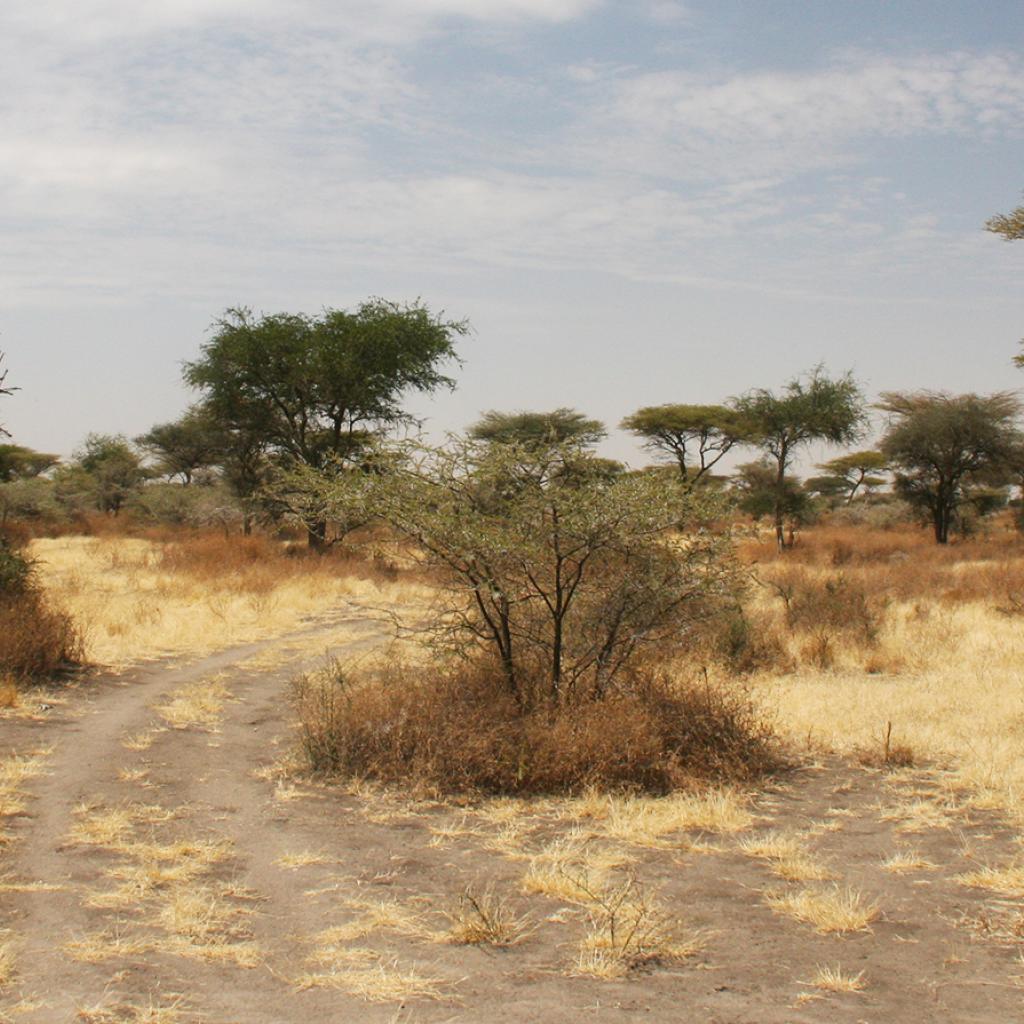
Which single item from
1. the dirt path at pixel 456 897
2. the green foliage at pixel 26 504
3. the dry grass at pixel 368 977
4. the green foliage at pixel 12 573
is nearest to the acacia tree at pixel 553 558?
the dirt path at pixel 456 897

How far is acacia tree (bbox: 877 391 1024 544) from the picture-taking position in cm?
3372

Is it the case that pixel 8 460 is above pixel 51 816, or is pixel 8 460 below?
above

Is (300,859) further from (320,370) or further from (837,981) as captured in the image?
(320,370)

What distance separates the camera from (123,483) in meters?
47.7

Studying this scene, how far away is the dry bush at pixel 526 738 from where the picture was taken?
6.85 m

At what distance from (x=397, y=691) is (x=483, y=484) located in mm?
1621

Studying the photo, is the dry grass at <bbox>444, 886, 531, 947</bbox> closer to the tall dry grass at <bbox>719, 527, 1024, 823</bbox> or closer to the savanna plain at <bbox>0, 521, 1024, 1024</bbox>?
the savanna plain at <bbox>0, 521, 1024, 1024</bbox>

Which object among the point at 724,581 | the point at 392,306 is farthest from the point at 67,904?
the point at 392,306

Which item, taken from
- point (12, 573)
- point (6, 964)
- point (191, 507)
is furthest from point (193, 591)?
point (191, 507)

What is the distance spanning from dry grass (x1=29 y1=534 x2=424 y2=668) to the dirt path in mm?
5470

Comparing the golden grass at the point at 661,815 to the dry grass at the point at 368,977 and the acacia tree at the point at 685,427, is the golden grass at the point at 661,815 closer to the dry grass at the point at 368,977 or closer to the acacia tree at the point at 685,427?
the dry grass at the point at 368,977

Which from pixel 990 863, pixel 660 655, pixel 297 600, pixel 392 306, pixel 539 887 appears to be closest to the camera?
pixel 539 887

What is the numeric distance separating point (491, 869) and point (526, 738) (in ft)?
5.24

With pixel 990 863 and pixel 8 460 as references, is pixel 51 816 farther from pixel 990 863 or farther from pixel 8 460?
pixel 8 460
